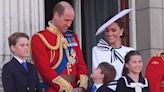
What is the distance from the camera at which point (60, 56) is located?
7922 mm

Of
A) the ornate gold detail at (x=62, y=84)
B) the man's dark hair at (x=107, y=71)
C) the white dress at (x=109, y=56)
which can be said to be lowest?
the ornate gold detail at (x=62, y=84)

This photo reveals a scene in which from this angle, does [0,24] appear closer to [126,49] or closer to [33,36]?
[33,36]

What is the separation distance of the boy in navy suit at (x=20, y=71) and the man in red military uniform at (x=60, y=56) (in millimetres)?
248

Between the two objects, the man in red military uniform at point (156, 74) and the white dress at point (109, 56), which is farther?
the man in red military uniform at point (156, 74)

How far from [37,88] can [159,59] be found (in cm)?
170

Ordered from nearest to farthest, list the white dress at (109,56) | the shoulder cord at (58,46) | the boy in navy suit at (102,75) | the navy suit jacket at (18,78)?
the navy suit jacket at (18,78)
the boy in navy suit at (102,75)
the shoulder cord at (58,46)
the white dress at (109,56)

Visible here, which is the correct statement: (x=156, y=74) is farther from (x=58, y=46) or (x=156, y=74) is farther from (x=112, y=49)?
(x=58, y=46)

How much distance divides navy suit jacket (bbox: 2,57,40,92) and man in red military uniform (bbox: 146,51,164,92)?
4.91ft

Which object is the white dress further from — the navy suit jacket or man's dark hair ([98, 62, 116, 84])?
the navy suit jacket

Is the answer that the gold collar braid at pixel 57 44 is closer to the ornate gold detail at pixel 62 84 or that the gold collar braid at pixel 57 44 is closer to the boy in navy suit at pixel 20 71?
the ornate gold detail at pixel 62 84

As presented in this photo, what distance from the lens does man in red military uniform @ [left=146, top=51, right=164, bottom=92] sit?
322 inches


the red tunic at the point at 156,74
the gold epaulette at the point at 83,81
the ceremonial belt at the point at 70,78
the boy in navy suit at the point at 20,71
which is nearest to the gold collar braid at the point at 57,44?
the ceremonial belt at the point at 70,78

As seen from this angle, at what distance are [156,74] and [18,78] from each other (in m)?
1.82

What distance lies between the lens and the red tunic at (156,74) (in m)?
8.17
